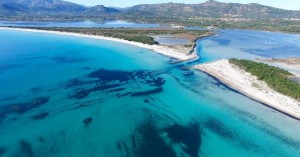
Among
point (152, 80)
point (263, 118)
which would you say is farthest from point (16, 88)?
point (263, 118)

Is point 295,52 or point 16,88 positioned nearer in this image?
point 16,88

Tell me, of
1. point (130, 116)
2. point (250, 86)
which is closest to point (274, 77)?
point (250, 86)

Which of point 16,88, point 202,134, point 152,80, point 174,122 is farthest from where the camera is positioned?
point 152,80

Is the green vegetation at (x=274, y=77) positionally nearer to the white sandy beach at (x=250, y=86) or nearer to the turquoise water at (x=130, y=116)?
the white sandy beach at (x=250, y=86)

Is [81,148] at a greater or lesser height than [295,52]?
lesser

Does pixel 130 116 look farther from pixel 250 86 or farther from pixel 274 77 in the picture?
pixel 274 77

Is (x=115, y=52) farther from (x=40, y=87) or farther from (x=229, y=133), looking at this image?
(x=229, y=133)
